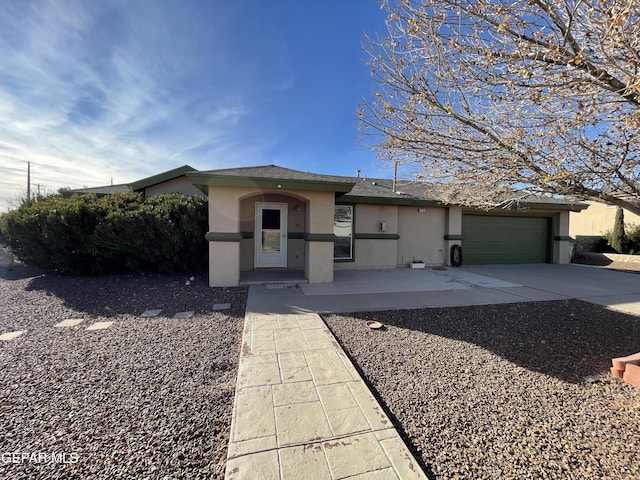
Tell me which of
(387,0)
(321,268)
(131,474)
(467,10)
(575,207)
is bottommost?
(131,474)

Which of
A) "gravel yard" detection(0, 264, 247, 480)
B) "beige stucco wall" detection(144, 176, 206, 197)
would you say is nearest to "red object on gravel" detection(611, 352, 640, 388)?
"gravel yard" detection(0, 264, 247, 480)

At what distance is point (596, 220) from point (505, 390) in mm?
20656

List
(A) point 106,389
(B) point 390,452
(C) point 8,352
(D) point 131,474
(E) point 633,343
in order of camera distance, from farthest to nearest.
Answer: (E) point 633,343 → (C) point 8,352 → (A) point 106,389 → (B) point 390,452 → (D) point 131,474

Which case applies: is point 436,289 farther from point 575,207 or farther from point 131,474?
point 575,207

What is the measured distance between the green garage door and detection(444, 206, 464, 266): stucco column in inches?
17.4

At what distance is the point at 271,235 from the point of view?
8.94 meters

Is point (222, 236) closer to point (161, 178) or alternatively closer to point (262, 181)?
point (262, 181)

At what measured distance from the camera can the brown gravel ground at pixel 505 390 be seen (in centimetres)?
195

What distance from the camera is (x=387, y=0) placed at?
3.12 m

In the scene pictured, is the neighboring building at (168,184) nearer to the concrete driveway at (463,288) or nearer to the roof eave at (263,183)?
the roof eave at (263,183)

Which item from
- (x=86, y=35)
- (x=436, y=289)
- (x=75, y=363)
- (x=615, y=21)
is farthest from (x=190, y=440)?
(x=86, y=35)

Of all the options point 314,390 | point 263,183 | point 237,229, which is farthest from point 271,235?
point 314,390

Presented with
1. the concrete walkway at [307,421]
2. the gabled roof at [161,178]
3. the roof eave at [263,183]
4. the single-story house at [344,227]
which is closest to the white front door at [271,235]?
the single-story house at [344,227]

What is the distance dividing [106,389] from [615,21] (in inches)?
208
